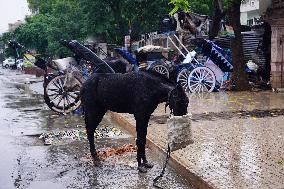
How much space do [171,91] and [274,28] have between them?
12.3 metres

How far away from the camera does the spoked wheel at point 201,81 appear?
17.5 metres

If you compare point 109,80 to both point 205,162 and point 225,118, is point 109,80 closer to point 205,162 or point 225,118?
point 205,162

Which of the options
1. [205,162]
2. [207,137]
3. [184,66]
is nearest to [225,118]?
[207,137]

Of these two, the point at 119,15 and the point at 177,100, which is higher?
the point at 119,15

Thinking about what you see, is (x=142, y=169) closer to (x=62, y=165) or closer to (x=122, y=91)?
(x=122, y=91)

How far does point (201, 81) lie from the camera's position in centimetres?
1780

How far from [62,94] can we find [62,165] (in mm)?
6284

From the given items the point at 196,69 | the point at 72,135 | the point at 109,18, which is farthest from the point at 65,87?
the point at 109,18

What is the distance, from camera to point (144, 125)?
7.11m

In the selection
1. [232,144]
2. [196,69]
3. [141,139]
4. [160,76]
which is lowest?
[232,144]

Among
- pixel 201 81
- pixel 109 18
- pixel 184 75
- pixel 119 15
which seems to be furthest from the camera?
pixel 119 15

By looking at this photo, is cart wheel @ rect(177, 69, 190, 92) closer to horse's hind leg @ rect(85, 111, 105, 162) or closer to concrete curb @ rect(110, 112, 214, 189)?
concrete curb @ rect(110, 112, 214, 189)

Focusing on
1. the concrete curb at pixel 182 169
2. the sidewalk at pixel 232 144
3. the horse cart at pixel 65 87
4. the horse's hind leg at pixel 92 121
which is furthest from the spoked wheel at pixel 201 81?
the horse's hind leg at pixel 92 121

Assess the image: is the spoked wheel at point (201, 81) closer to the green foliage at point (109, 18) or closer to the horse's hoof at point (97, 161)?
the green foliage at point (109, 18)
